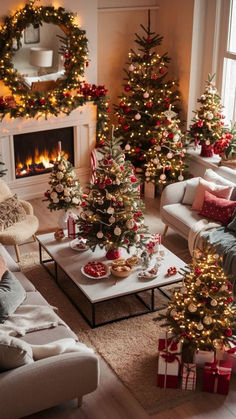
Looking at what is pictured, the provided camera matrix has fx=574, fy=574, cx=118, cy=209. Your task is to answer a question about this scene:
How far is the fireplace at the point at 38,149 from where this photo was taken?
787 centimetres

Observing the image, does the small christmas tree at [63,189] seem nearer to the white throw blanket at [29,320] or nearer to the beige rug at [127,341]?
the beige rug at [127,341]

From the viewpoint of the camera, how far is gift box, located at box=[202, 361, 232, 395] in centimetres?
457

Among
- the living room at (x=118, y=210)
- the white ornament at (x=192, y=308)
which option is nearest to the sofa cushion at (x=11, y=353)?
the living room at (x=118, y=210)

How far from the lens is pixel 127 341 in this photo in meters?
5.20

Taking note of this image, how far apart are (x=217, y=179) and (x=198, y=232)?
0.88 meters

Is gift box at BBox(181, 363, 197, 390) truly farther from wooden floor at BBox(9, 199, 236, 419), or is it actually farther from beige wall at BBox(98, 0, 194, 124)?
beige wall at BBox(98, 0, 194, 124)

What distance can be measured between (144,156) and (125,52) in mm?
1818

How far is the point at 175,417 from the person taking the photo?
172 inches

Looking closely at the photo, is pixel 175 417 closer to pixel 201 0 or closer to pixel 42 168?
pixel 42 168

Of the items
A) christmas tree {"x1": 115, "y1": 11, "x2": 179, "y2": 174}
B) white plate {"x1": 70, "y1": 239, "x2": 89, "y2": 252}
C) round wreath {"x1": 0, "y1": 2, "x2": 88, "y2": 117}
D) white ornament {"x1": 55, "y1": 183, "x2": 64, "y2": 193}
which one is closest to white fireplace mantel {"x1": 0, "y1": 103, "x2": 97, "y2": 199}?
round wreath {"x1": 0, "y1": 2, "x2": 88, "y2": 117}

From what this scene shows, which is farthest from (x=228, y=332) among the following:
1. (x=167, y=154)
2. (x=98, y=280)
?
(x=167, y=154)

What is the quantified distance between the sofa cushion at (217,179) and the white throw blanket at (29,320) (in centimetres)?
273

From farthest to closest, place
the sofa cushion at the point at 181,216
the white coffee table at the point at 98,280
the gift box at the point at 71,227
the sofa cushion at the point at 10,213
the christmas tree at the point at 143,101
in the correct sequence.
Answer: the christmas tree at the point at 143,101 → the sofa cushion at the point at 181,216 → the sofa cushion at the point at 10,213 → the gift box at the point at 71,227 → the white coffee table at the point at 98,280

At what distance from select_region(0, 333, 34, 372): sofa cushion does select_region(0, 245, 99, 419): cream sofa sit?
0.04 m
